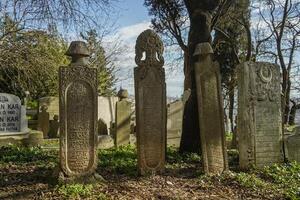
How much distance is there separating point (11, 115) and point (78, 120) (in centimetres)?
668

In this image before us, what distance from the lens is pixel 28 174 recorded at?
7.64 metres

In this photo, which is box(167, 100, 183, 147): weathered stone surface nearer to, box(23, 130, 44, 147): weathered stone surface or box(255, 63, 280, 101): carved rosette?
box(23, 130, 44, 147): weathered stone surface

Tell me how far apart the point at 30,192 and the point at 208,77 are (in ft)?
12.0

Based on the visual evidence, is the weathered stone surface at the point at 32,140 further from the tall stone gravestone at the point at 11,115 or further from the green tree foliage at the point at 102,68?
the green tree foliage at the point at 102,68

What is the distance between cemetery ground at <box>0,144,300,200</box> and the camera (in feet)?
21.7

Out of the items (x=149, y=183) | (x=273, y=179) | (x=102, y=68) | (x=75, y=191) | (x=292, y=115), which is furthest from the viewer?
(x=102, y=68)

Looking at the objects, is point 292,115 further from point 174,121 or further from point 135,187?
point 135,187

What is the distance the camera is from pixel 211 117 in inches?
317

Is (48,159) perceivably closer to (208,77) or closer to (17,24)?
(208,77)

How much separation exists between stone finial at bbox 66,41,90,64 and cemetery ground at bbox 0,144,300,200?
181cm

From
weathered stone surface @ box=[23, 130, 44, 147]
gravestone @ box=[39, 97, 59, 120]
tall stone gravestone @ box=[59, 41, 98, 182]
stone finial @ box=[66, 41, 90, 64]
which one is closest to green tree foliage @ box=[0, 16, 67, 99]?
weathered stone surface @ box=[23, 130, 44, 147]

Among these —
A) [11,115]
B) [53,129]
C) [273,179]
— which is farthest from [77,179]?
[53,129]

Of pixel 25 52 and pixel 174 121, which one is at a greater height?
pixel 25 52

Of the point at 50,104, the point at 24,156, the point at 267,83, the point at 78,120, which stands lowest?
the point at 24,156
